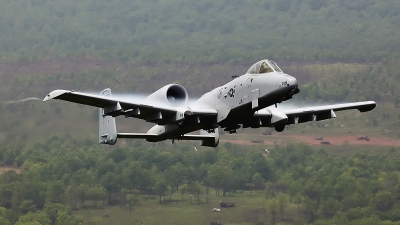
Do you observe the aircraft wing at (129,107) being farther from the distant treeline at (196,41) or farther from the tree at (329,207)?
the distant treeline at (196,41)

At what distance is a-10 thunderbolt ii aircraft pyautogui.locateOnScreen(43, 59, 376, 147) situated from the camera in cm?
4084

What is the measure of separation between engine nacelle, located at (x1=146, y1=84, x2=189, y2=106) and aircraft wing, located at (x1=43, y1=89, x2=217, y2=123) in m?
0.72

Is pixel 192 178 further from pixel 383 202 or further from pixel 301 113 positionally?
pixel 301 113

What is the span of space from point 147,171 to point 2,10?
324 ft

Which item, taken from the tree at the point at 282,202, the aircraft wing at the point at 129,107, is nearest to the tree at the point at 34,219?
the tree at the point at 282,202

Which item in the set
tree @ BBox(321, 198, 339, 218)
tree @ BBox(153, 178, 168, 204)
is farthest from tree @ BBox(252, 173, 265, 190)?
tree @ BBox(153, 178, 168, 204)

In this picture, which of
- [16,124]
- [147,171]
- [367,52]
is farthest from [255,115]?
[367,52]

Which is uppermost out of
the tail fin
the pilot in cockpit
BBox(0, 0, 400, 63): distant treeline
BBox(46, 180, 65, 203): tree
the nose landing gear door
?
BBox(0, 0, 400, 63): distant treeline

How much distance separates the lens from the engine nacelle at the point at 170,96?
144ft

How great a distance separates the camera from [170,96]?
44531 millimetres

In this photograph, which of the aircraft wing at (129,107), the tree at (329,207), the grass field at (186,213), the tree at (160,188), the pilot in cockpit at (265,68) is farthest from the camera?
the tree at (160,188)

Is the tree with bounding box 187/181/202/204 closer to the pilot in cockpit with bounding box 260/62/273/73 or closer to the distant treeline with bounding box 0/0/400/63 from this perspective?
the pilot in cockpit with bounding box 260/62/273/73

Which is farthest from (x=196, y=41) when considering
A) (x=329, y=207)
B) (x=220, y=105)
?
(x=220, y=105)

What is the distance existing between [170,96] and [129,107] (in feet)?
11.3
